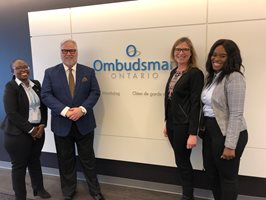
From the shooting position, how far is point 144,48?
292 cm

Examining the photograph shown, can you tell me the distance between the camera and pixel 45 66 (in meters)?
3.45

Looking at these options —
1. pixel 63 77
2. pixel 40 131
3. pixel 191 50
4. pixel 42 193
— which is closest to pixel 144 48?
pixel 191 50

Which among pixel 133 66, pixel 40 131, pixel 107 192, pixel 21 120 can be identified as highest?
pixel 133 66

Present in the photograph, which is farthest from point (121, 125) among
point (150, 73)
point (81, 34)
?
point (81, 34)

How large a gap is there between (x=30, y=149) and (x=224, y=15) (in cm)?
249

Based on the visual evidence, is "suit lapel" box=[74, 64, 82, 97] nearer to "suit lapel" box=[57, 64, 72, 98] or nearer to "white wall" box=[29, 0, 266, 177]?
"suit lapel" box=[57, 64, 72, 98]

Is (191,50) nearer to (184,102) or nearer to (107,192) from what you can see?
(184,102)

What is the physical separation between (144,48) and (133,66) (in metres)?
0.25

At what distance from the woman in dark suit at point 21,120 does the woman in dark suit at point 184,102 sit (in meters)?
1.44

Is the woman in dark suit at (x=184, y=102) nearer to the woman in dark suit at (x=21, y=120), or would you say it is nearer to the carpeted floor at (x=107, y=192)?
the carpeted floor at (x=107, y=192)

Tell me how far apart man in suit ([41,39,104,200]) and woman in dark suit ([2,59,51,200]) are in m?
0.16

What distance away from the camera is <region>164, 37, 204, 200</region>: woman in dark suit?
2.42m

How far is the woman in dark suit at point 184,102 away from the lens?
2418 mm

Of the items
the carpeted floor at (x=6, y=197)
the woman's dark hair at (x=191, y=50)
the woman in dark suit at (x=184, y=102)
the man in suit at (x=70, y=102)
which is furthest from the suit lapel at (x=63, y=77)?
the carpeted floor at (x=6, y=197)
